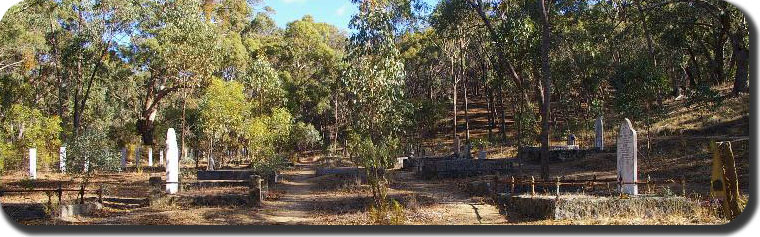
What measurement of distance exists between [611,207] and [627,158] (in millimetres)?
2529

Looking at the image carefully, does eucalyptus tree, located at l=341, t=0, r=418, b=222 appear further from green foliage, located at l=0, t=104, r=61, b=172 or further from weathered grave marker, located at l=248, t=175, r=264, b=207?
green foliage, located at l=0, t=104, r=61, b=172

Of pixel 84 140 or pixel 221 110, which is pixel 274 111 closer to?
pixel 221 110

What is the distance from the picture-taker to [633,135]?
11914 millimetres

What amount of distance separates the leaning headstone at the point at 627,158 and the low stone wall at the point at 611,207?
1502mm

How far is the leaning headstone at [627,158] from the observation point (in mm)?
11602

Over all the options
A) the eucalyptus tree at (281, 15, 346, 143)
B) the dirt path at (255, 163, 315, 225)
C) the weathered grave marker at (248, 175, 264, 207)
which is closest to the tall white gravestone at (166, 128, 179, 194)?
the weathered grave marker at (248, 175, 264, 207)

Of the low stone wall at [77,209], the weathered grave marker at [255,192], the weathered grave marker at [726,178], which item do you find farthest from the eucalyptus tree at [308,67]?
the weathered grave marker at [726,178]

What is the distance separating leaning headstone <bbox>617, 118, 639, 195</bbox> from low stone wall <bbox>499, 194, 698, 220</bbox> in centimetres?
150

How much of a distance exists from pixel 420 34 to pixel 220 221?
35443 mm

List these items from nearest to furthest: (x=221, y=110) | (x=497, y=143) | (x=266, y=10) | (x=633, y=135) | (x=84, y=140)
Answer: (x=633, y=135) → (x=84, y=140) → (x=221, y=110) → (x=497, y=143) → (x=266, y=10)

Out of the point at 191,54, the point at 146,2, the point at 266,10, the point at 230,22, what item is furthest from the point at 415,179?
the point at 266,10

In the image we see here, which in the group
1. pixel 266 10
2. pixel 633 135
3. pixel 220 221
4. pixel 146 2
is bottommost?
pixel 220 221

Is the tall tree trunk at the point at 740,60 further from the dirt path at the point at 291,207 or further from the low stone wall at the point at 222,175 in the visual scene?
the low stone wall at the point at 222,175

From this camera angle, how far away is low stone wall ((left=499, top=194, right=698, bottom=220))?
9.66 m
